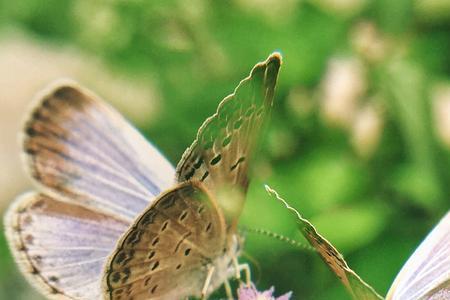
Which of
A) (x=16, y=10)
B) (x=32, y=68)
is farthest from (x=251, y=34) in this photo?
(x=32, y=68)

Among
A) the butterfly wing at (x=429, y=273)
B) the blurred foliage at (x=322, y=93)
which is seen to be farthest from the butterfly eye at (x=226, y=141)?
the blurred foliage at (x=322, y=93)

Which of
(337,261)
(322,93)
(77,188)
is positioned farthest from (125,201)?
(322,93)

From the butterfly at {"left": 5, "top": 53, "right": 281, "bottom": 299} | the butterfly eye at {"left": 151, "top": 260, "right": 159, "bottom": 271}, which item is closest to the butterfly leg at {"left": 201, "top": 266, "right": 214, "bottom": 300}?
the butterfly at {"left": 5, "top": 53, "right": 281, "bottom": 299}

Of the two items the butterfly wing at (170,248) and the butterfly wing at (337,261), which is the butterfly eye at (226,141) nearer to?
the butterfly wing at (170,248)

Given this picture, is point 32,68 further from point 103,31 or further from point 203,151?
point 203,151

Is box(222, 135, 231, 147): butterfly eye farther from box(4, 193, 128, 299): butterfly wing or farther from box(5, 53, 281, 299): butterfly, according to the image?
box(4, 193, 128, 299): butterfly wing

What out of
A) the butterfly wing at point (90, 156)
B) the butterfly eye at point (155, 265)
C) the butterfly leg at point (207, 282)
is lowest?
the butterfly leg at point (207, 282)
